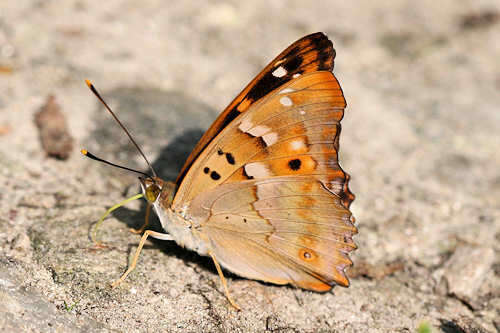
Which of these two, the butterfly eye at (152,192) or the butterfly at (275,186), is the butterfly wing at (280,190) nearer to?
the butterfly at (275,186)

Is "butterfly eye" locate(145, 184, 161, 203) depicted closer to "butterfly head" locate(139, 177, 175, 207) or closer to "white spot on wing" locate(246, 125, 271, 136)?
"butterfly head" locate(139, 177, 175, 207)

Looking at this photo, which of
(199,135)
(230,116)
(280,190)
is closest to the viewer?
(230,116)

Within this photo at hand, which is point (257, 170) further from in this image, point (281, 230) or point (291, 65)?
point (291, 65)

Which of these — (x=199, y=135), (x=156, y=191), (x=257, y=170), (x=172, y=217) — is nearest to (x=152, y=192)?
(x=156, y=191)

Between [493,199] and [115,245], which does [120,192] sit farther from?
[493,199]

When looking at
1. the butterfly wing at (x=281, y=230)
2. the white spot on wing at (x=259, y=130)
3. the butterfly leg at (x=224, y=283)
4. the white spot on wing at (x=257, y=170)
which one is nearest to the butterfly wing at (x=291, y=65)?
the white spot on wing at (x=259, y=130)

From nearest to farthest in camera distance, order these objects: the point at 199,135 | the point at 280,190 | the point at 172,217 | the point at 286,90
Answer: the point at 286,90 < the point at 280,190 < the point at 172,217 < the point at 199,135
